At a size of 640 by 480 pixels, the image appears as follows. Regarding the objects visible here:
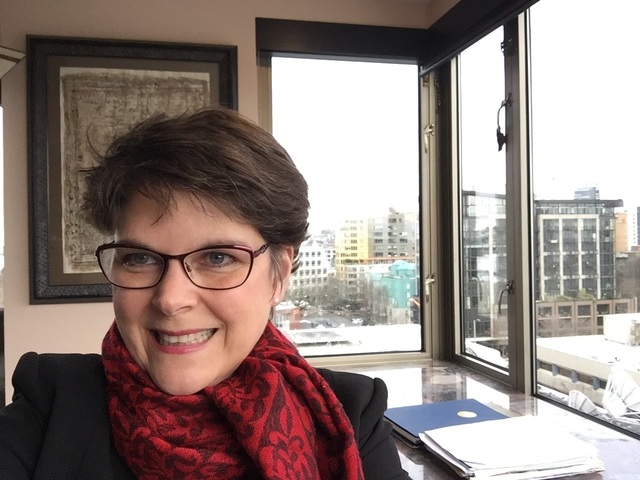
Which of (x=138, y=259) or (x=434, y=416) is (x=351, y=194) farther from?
(x=138, y=259)

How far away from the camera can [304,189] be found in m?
0.96

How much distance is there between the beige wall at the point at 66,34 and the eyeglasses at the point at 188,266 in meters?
1.46

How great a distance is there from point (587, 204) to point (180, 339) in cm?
135

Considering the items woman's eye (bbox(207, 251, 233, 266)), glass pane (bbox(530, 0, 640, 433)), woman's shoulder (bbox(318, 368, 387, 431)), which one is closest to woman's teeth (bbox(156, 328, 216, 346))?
woman's eye (bbox(207, 251, 233, 266))

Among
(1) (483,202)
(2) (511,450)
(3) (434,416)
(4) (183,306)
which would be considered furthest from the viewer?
(1) (483,202)

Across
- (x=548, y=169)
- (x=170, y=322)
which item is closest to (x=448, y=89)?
(x=548, y=169)

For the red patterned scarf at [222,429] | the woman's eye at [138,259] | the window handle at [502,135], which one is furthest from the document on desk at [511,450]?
the window handle at [502,135]

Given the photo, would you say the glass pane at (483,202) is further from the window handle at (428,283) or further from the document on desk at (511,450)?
the document on desk at (511,450)

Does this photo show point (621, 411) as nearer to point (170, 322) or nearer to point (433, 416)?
point (433, 416)

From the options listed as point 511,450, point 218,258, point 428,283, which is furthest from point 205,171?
point 428,283

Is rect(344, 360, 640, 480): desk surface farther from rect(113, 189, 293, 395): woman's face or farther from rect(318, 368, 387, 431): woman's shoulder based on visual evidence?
rect(113, 189, 293, 395): woman's face

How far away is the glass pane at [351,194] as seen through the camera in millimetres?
2477

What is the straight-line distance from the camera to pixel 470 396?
1.94 meters

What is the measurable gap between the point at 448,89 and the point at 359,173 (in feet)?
1.77
